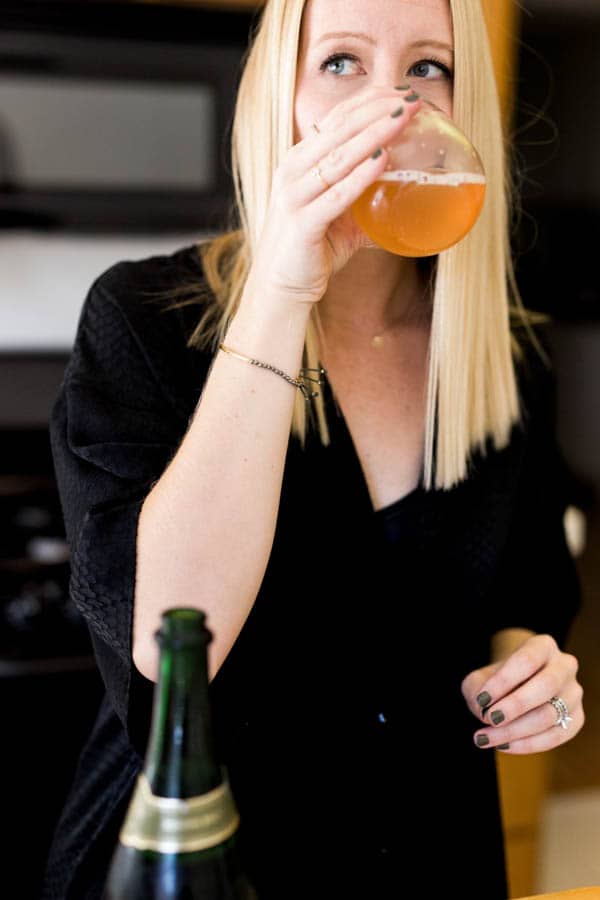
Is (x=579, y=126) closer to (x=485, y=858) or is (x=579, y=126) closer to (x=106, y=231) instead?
(x=106, y=231)

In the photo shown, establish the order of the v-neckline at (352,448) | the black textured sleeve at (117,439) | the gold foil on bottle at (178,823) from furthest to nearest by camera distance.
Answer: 1. the v-neckline at (352,448)
2. the black textured sleeve at (117,439)
3. the gold foil on bottle at (178,823)

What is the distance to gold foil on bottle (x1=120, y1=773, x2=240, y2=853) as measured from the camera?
17.2 inches

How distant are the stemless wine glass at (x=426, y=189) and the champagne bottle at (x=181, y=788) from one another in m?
0.40

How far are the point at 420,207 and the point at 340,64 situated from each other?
10.2 inches

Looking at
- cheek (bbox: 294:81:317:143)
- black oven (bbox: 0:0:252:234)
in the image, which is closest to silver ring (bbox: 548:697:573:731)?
cheek (bbox: 294:81:317:143)

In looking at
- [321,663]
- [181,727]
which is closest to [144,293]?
[321,663]

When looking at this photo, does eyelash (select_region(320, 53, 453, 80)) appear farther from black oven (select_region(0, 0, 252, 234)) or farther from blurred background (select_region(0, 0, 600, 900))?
black oven (select_region(0, 0, 252, 234))

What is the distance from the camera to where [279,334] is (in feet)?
2.37

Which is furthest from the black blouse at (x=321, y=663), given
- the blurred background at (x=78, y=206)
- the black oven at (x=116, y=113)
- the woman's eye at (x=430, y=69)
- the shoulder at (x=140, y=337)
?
the black oven at (x=116, y=113)

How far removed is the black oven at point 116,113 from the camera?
6.50 feet

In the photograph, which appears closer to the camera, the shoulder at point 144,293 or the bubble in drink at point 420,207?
the bubble in drink at point 420,207

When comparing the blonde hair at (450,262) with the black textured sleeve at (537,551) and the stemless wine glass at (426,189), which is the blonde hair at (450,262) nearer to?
the black textured sleeve at (537,551)

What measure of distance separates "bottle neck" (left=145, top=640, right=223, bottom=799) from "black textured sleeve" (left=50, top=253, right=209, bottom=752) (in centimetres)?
32

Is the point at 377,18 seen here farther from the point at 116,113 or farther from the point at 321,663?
the point at 116,113
